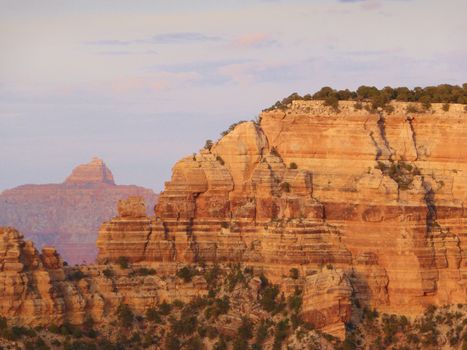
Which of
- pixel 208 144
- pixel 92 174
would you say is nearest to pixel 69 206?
pixel 92 174

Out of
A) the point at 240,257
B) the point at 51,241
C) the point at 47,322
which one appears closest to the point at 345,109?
the point at 240,257

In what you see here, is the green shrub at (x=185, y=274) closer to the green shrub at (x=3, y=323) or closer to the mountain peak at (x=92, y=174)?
the green shrub at (x=3, y=323)

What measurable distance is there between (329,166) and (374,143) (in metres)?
2.22

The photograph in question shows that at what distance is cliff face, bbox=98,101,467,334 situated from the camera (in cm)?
8781

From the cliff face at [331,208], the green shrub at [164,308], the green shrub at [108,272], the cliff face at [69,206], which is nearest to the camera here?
the cliff face at [331,208]

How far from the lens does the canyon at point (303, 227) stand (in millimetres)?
86750

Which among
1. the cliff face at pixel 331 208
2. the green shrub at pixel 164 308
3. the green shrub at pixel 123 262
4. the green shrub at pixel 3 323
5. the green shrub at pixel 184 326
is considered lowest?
the green shrub at pixel 184 326

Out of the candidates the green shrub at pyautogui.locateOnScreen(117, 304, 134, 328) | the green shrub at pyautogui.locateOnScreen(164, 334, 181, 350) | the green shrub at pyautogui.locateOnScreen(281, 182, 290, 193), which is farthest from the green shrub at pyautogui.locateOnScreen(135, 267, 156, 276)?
the green shrub at pyautogui.locateOnScreen(281, 182, 290, 193)

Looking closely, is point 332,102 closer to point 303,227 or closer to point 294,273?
point 303,227

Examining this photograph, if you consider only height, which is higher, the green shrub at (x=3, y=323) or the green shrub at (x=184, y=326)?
the green shrub at (x=3, y=323)

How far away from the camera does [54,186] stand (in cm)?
19212

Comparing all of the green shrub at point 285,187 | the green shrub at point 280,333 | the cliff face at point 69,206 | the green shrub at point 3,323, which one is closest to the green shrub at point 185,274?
the green shrub at point 280,333

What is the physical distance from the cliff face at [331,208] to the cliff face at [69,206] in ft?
276

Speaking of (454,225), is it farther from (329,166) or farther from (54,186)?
(54,186)
